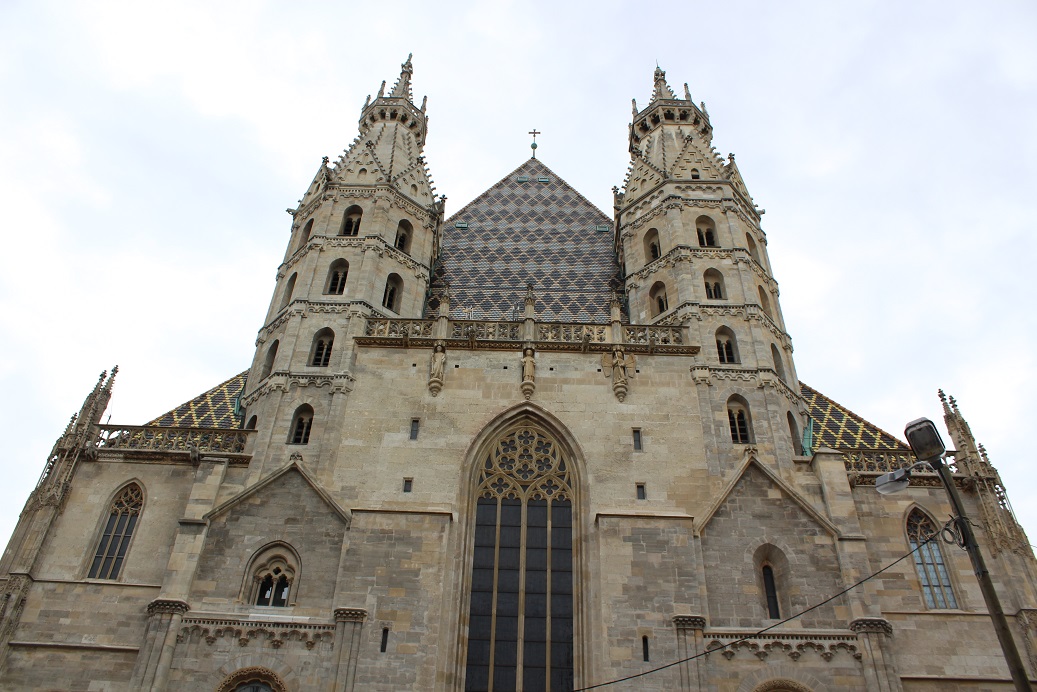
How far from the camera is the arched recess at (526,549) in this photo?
15477mm

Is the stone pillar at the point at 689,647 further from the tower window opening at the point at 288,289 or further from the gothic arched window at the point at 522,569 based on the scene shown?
the tower window opening at the point at 288,289

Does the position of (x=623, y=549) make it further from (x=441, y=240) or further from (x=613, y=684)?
A: (x=441, y=240)

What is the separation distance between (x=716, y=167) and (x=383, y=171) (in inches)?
381

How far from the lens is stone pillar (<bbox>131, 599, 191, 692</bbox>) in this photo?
1437cm

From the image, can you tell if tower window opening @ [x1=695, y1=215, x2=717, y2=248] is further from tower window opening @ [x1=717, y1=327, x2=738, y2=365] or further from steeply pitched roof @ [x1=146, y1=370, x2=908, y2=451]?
steeply pitched roof @ [x1=146, y1=370, x2=908, y2=451]

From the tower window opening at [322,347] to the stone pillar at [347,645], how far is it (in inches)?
254

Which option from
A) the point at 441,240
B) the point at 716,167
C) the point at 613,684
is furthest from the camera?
the point at 441,240

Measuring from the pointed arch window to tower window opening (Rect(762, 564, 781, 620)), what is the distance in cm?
1227

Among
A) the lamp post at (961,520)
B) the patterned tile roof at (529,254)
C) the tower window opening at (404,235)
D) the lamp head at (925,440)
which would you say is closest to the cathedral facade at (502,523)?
the tower window opening at (404,235)

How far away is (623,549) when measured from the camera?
53.2 ft

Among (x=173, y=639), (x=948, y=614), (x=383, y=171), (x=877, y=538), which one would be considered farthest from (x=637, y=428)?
(x=383, y=171)

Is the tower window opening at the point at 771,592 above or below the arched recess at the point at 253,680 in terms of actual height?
above

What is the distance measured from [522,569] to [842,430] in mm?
9049

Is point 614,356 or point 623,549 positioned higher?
point 614,356
